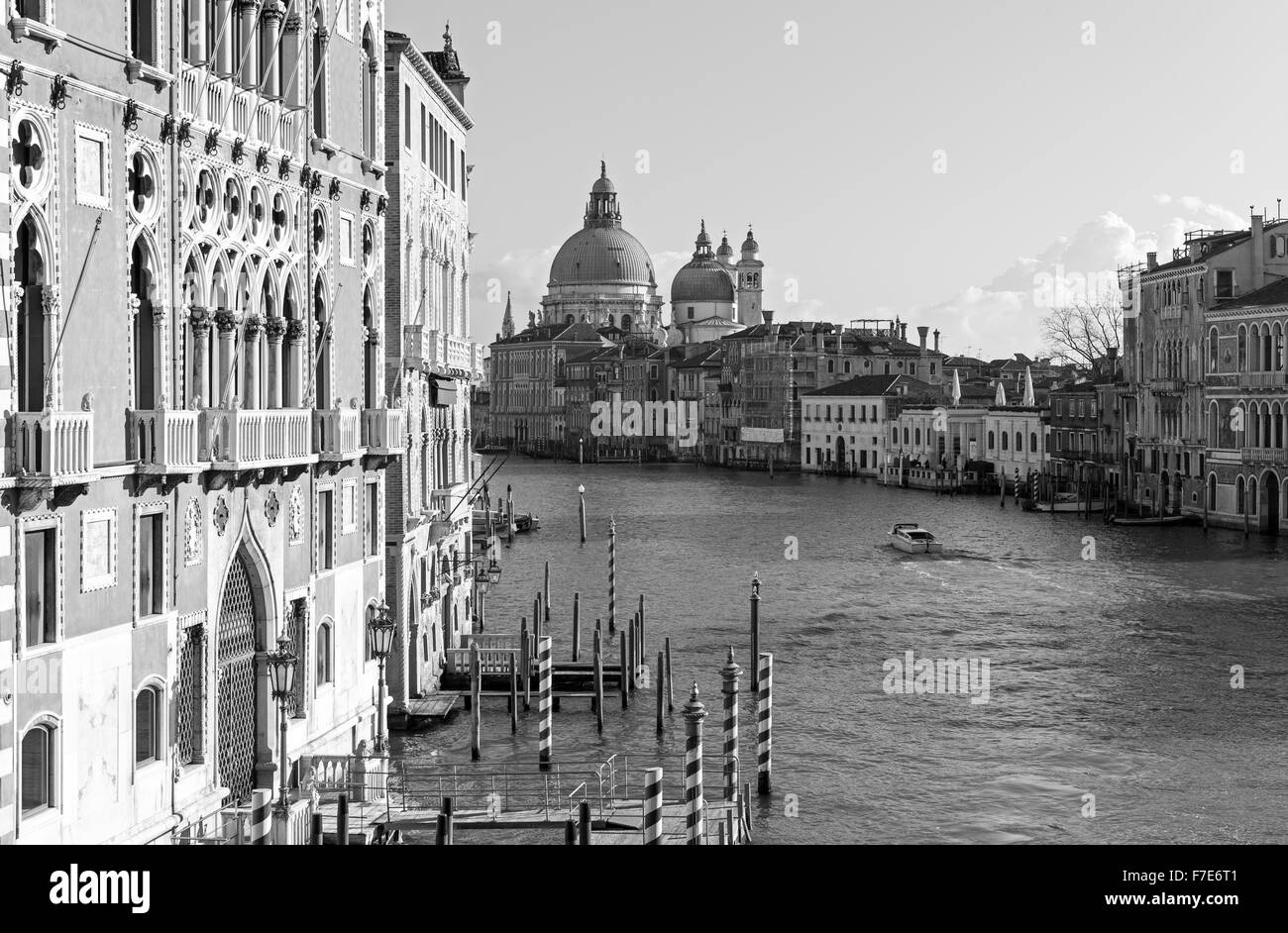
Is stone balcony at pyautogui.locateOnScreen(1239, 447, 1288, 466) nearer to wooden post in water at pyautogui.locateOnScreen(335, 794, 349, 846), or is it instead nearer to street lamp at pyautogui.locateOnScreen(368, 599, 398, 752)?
street lamp at pyautogui.locateOnScreen(368, 599, 398, 752)

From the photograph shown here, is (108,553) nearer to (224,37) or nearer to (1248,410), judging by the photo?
(224,37)

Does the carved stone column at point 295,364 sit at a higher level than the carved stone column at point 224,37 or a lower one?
lower

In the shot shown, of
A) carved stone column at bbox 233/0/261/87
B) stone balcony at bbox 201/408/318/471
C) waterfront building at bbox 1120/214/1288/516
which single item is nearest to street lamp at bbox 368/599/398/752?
stone balcony at bbox 201/408/318/471

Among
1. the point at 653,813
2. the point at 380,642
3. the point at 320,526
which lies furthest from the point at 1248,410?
the point at 653,813

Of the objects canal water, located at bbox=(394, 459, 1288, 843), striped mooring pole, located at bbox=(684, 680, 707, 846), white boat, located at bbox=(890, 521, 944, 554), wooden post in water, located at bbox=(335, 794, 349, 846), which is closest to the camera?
wooden post in water, located at bbox=(335, 794, 349, 846)

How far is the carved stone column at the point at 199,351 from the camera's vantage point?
978cm

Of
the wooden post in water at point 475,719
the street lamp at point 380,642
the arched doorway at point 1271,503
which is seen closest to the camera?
the street lamp at point 380,642

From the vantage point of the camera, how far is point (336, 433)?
473 inches

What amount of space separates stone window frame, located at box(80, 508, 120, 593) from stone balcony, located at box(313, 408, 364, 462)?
3.01m

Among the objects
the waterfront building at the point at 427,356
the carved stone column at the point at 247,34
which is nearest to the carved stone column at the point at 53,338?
the carved stone column at the point at 247,34

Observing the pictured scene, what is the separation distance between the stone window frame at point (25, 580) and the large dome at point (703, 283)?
107 meters

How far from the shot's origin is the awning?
1834 centimetres

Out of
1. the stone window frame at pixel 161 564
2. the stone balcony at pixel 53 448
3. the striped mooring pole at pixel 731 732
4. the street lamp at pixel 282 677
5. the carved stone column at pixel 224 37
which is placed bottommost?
the striped mooring pole at pixel 731 732

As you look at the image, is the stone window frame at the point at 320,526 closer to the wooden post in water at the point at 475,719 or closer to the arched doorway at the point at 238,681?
the arched doorway at the point at 238,681
